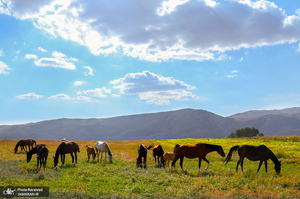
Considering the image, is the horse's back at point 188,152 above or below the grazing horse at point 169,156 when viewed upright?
above

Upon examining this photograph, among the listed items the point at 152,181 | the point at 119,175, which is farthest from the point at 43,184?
the point at 152,181

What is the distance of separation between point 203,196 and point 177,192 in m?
1.36

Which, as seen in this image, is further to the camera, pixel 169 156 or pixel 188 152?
pixel 169 156

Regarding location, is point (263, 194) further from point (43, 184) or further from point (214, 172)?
point (43, 184)

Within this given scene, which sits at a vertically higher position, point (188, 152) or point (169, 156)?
point (188, 152)

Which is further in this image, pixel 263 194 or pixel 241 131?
pixel 241 131

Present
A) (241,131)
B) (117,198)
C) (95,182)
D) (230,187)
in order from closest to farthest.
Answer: (117,198), (230,187), (95,182), (241,131)

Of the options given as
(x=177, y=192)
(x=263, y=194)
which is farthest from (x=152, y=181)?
(x=263, y=194)

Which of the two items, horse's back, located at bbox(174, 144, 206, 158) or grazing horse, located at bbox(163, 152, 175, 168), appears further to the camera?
grazing horse, located at bbox(163, 152, 175, 168)

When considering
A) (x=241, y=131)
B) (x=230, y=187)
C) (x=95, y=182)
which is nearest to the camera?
(x=230, y=187)

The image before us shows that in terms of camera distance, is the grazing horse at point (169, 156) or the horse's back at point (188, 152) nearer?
the horse's back at point (188, 152)

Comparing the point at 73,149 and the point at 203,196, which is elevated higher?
the point at 73,149

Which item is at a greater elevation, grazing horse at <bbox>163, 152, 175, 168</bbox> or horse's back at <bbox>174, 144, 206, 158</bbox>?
horse's back at <bbox>174, 144, 206, 158</bbox>

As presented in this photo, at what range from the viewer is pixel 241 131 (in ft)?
394
